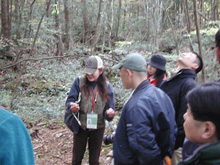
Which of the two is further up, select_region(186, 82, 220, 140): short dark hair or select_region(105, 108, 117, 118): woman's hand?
select_region(186, 82, 220, 140): short dark hair

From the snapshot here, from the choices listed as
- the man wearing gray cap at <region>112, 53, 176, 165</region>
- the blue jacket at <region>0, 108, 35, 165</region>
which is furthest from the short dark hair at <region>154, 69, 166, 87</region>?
the blue jacket at <region>0, 108, 35, 165</region>

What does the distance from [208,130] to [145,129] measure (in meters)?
0.66

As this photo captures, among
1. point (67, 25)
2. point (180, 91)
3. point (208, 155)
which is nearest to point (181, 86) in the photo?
point (180, 91)

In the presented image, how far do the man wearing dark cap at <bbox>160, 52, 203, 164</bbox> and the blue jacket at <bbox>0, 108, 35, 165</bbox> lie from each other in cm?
195

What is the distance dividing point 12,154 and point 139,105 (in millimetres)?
1111

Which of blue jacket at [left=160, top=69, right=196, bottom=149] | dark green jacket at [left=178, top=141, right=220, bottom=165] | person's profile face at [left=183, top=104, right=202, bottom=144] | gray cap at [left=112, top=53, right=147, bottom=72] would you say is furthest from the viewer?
blue jacket at [left=160, top=69, right=196, bottom=149]

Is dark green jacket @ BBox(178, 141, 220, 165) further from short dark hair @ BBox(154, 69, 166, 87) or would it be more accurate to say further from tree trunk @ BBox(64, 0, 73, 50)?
tree trunk @ BBox(64, 0, 73, 50)

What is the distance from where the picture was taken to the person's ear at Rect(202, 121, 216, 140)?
1.07m

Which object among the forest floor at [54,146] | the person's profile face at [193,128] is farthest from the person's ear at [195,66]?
the forest floor at [54,146]

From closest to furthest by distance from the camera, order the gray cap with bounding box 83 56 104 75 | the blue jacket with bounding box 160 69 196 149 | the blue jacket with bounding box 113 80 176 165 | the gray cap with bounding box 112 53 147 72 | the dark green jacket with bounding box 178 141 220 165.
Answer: the dark green jacket with bounding box 178 141 220 165, the blue jacket with bounding box 113 80 176 165, the gray cap with bounding box 112 53 147 72, the blue jacket with bounding box 160 69 196 149, the gray cap with bounding box 83 56 104 75

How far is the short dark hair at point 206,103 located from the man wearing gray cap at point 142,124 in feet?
2.04

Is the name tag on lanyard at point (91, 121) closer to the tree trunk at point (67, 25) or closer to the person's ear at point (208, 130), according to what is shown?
the person's ear at point (208, 130)

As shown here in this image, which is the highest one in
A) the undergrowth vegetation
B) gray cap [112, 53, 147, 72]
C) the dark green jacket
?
gray cap [112, 53, 147, 72]

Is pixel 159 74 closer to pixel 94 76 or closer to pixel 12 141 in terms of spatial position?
pixel 94 76
